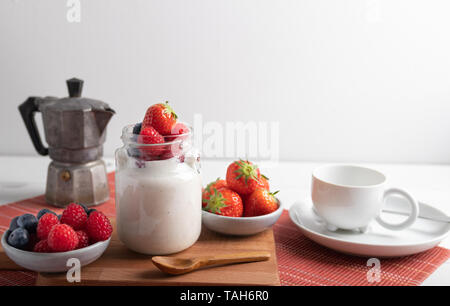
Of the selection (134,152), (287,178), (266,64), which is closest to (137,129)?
(134,152)

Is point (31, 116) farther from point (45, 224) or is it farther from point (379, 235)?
point (379, 235)

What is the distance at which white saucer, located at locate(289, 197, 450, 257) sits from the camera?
0.79 metres

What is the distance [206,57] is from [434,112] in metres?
0.87

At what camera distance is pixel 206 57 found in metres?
1.63

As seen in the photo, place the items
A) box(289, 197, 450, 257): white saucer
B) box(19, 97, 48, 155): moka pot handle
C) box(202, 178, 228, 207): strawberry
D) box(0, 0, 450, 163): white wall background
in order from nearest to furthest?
box(289, 197, 450, 257): white saucer
box(202, 178, 228, 207): strawberry
box(19, 97, 48, 155): moka pot handle
box(0, 0, 450, 163): white wall background

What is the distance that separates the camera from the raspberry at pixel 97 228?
2.39ft

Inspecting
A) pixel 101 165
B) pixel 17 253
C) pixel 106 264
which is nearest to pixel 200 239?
pixel 106 264

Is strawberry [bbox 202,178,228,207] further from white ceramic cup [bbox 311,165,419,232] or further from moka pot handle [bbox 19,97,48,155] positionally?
moka pot handle [bbox 19,97,48,155]

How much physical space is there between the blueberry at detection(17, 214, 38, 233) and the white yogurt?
0.14m

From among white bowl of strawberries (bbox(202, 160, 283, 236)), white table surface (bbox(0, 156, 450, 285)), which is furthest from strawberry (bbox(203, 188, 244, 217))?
white table surface (bbox(0, 156, 450, 285))

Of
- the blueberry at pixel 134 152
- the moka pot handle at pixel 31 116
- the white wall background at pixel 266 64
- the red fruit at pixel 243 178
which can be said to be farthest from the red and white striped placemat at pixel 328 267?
the white wall background at pixel 266 64

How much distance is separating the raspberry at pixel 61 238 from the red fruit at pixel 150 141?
0.17 meters

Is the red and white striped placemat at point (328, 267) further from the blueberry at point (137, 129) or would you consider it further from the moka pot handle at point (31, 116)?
the moka pot handle at point (31, 116)

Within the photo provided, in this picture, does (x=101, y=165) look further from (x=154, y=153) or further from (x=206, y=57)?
(x=206, y=57)
